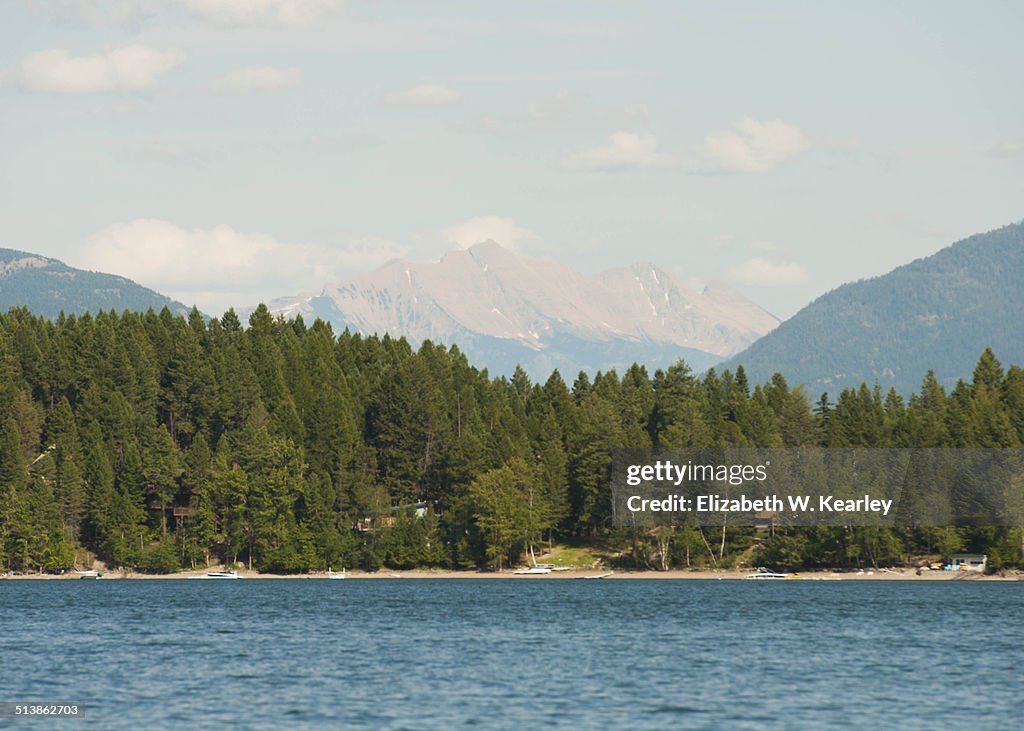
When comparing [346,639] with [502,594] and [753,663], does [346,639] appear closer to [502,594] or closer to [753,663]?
[753,663]

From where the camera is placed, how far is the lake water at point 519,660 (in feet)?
217

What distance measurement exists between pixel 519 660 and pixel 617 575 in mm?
103734

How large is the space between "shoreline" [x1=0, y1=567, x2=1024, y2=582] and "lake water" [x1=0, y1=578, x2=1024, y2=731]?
31963mm

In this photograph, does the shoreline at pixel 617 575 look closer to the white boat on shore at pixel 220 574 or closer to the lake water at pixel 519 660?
the white boat on shore at pixel 220 574

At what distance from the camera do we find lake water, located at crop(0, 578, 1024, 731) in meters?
66.0

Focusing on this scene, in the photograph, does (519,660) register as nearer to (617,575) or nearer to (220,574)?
(617,575)

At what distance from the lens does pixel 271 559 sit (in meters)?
191

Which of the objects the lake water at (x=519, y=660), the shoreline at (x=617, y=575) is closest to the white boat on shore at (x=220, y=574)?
the shoreline at (x=617, y=575)

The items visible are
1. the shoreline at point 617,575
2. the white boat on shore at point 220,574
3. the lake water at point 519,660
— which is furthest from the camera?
the white boat on shore at point 220,574

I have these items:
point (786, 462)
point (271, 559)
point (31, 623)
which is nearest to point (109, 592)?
point (271, 559)

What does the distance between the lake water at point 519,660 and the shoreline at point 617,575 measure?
31963 millimetres

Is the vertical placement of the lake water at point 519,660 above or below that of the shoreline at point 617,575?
below

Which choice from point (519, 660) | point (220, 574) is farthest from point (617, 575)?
point (519, 660)

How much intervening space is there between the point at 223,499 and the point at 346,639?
9572 cm
